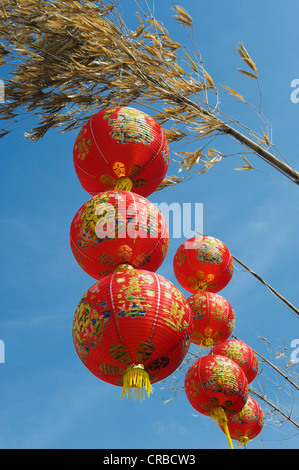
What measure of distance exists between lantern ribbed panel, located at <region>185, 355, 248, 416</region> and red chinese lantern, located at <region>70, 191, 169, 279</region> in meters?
1.61

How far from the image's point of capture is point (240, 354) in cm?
398

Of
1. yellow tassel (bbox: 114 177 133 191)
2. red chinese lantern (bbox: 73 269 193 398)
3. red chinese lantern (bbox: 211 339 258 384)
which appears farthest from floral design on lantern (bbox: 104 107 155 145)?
red chinese lantern (bbox: 211 339 258 384)

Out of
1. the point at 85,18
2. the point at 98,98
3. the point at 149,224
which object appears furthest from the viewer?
the point at 98,98

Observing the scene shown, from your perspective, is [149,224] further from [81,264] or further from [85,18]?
[85,18]

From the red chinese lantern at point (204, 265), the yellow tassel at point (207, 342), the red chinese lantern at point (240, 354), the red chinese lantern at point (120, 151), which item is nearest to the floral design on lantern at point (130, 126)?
the red chinese lantern at point (120, 151)

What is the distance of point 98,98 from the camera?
119 inches

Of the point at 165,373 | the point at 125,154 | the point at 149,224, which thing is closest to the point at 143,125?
the point at 125,154

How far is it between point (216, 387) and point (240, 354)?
902mm

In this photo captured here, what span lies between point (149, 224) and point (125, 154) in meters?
0.46

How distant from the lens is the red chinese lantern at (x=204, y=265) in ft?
12.1

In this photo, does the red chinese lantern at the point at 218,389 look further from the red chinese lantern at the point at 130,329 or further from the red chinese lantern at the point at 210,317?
the red chinese lantern at the point at 130,329

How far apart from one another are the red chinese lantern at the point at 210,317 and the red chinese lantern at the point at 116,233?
5.32 ft

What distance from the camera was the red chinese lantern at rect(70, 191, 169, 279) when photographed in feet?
6.06
